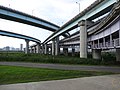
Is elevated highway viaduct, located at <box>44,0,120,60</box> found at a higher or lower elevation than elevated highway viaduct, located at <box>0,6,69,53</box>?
lower

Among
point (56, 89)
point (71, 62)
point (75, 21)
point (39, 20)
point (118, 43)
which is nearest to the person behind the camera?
point (56, 89)

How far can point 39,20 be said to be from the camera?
70.7 meters

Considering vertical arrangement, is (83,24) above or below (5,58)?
above

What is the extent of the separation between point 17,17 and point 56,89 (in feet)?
147

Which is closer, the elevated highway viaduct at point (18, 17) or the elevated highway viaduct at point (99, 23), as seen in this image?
the elevated highway viaduct at point (99, 23)

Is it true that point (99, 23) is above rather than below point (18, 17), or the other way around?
below

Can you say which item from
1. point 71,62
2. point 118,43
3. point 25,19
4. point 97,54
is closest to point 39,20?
→ point 25,19

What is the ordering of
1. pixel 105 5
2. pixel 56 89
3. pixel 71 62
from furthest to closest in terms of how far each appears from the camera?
pixel 71 62 < pixel 105 5 < pixel 56 89

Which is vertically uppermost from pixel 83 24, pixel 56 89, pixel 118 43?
pixel 83 24

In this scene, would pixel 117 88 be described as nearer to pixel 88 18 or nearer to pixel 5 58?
pixel 88 18

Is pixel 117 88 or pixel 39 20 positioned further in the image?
pixel 39 20

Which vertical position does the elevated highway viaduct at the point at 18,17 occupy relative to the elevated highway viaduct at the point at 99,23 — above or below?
above

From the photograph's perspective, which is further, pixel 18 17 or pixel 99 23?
pixel 18 17

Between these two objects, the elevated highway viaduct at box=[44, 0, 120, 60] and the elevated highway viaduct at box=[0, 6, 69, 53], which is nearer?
the elevated highway viaduct at box=[44, 0, 120, 60]
